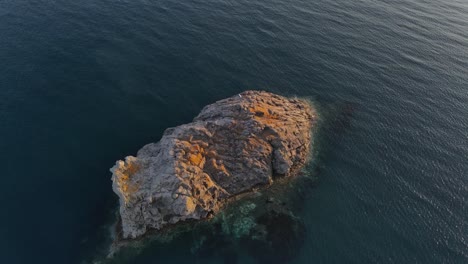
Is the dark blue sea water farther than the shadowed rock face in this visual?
Yes

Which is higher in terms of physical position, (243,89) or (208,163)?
(243,89)

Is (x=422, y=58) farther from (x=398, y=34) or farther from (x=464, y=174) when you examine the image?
(x=464, y=174)

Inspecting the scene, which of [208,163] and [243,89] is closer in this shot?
[208,163]

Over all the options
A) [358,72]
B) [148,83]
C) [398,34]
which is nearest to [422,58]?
[398,34]

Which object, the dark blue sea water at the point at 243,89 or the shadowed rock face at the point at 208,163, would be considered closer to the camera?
A: the shadowed rock face at the point at 208,163
